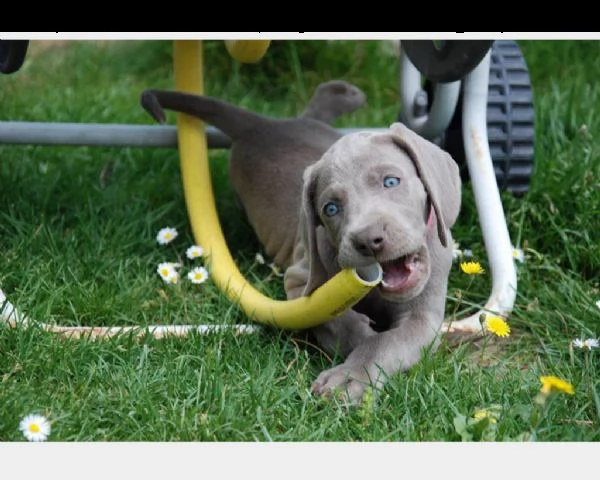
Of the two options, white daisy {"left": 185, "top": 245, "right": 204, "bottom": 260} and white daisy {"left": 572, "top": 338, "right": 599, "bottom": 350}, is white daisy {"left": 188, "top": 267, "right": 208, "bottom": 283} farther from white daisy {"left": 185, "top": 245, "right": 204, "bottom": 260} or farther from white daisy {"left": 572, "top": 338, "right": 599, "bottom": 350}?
white daisy {"left": 572, "top": 338, "right": 599, "bottom": 350}

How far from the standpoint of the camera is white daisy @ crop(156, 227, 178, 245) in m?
3.14

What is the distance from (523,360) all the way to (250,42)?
1.14 meters

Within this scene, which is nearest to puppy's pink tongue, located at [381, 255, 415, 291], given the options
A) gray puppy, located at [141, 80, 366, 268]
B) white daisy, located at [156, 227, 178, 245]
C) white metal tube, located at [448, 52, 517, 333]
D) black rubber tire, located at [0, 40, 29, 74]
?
white metal tube, located at [448, 52, 517, 333]

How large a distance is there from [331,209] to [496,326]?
19.2 inches

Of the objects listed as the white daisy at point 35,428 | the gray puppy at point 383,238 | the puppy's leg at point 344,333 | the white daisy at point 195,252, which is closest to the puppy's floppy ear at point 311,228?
the gray puppy at point 383,238

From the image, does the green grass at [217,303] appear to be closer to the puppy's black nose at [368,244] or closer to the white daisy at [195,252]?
the white daisy at [195,252]

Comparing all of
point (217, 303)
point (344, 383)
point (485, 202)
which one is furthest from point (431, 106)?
point (344, 383)

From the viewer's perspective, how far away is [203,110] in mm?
3184

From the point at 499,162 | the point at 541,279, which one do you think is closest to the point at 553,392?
the point at 541,279

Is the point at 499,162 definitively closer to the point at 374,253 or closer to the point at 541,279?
the point at 541,279

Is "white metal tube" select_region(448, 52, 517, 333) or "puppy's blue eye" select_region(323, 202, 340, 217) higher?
"puppy's blue eye" select_region(323, 202, 340, 217)

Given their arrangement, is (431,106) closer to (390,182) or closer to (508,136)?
(508,136)

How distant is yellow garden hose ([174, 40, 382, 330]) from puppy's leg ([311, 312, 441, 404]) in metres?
0.12

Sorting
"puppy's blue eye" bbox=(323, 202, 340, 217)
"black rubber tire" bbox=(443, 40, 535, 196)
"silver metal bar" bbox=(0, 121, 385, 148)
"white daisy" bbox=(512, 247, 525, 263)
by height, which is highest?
"puppy's blue eye" bbox=(323, 202, 340, 217)
